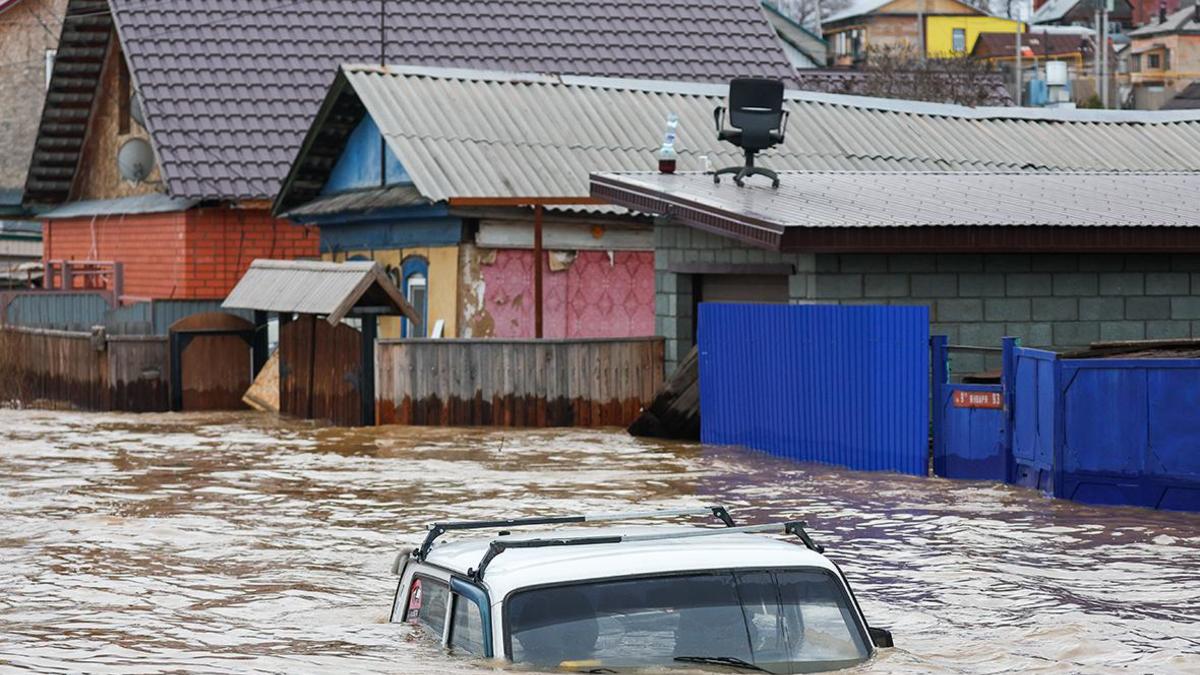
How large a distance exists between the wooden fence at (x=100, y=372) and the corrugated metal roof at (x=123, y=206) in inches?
173

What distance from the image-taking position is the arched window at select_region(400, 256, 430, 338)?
26672 mm

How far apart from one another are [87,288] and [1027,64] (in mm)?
51152

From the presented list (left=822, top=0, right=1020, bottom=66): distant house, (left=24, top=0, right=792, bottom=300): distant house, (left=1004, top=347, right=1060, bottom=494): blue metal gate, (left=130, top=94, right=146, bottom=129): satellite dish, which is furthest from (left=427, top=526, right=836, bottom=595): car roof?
(left=822, top=0, right=1020, bottom=66): distant house

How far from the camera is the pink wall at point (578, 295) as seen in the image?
84.9 feet

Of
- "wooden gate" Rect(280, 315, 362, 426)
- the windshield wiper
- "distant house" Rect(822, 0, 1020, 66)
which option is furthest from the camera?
"distant house" Rect(822, 0, 1020, 66)

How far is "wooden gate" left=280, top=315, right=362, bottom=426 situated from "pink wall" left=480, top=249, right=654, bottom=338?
257cm

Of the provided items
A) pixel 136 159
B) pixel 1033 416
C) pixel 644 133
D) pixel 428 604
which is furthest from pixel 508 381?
Answer: pixel 428 604

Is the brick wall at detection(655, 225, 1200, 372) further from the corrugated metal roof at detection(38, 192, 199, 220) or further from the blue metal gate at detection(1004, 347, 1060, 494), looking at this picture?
the corrugated metal roof at detection(38, 192, 199, 220)

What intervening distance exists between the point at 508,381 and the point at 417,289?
5.08m

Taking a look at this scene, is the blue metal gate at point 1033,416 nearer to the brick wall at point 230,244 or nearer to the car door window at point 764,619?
the car door window at point 764,619

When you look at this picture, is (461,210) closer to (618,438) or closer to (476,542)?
(618,438)

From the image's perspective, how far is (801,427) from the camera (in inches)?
756

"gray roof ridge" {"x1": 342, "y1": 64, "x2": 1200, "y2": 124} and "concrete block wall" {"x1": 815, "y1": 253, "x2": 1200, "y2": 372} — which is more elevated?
"gray roof ridge" {"x1": 342, "y1": 64, "x2": 1200, "y2": 124}

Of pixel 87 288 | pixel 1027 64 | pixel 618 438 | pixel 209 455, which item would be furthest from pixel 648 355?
pixel 1027 64
